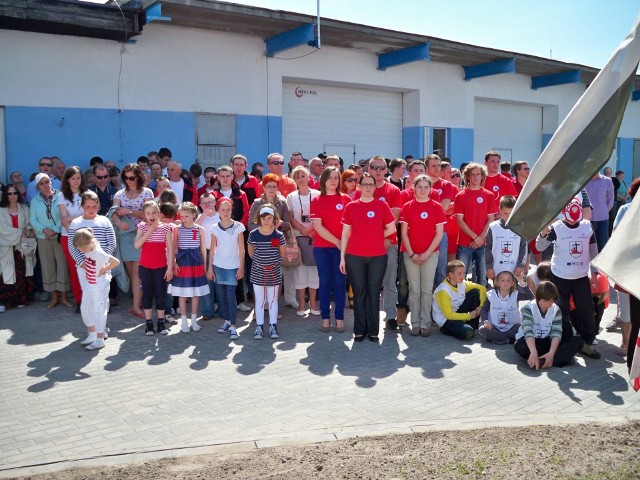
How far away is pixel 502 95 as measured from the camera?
19.3 metres

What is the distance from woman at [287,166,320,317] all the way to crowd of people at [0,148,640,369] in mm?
16

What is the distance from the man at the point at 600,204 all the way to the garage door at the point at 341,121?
23.5ft

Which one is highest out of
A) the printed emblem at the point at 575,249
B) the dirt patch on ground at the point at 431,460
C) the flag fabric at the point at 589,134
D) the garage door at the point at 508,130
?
the garage door at the point at 508,130

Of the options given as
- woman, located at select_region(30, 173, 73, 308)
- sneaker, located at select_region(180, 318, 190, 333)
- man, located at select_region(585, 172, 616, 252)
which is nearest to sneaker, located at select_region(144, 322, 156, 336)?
sneaker, located at select_region(180, 318, 190, 333)

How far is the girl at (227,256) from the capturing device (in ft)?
25.8

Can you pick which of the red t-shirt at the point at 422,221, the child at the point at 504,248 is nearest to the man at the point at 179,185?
the red t-shirt at the point at 422,221

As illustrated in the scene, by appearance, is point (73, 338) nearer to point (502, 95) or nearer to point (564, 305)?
point (564, 305)

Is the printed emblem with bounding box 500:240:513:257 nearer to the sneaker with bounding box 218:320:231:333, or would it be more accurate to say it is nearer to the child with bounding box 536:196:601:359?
the child with bounding box 536:196:601:359

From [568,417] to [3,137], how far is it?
9.81 metres

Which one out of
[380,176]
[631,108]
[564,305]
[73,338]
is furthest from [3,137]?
[631,108]

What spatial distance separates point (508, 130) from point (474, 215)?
1295cm

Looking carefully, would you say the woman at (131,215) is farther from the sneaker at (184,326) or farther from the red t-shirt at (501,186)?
the red t-shirt at (501,186)

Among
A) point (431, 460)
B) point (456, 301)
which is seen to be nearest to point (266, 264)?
point (456, 301)

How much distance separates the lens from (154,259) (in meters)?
7.79
